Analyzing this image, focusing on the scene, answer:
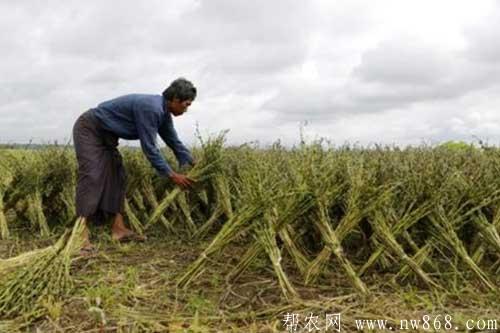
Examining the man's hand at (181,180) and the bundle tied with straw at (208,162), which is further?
the bundle tied with straw at (208,162)

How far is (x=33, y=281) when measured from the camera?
3.89 metres

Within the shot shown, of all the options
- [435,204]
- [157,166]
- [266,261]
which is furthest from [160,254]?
[435,204]

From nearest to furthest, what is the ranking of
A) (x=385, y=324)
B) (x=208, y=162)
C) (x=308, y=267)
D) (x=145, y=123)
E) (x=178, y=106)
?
(x=385, y=324), (x=308, y=267), (x=145, y=123), (x=178, y=106), (x=208, y=162)

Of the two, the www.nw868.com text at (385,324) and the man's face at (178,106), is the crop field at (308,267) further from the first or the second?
the man's face at (178,106)

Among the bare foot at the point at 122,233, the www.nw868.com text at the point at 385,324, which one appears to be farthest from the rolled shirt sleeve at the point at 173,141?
the www.nw868.com text at the point at 385,324

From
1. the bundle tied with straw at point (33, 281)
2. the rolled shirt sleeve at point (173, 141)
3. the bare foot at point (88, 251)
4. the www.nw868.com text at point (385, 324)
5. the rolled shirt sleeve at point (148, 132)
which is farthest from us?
the rolled shirt sleeve at point (173, 141)

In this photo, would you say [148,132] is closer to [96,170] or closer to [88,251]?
[96,170]

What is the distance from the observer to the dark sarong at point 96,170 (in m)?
5.55

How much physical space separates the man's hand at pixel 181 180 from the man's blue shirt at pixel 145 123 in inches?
3.3

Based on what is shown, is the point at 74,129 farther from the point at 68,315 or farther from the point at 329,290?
the point at 329,290

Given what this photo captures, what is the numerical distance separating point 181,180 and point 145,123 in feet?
2.24

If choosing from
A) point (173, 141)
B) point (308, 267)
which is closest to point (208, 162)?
point (173, 141)

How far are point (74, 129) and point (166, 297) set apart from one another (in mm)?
2508

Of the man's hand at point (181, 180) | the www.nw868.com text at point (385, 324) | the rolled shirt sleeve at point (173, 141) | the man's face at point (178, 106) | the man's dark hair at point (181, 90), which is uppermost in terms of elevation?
the man's dark hair at point (181, 90)
